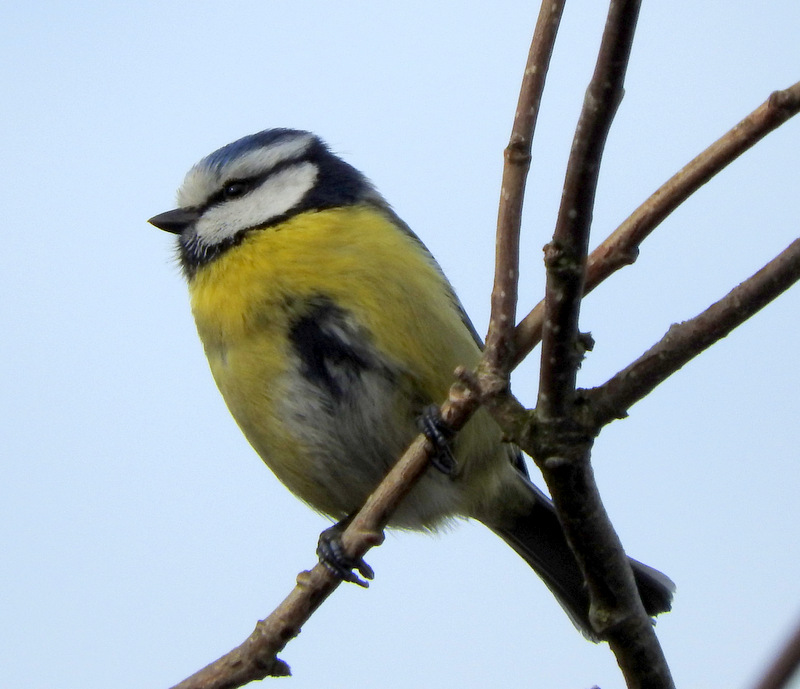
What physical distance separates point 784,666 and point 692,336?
0.92 metres

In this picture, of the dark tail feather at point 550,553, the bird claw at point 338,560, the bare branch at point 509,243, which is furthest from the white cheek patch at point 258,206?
the bare branch at point 509,243

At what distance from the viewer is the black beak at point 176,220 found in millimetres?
3566

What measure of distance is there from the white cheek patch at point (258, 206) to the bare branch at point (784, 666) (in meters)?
2.66

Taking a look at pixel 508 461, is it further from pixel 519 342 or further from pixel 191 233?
pixel 519 342

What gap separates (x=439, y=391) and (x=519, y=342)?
39.2 inches

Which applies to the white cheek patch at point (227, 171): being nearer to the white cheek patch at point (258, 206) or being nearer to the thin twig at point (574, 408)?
the white cheek patch at point (258, 206)

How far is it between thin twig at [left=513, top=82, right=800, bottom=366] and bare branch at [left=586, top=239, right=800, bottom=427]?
20 cm

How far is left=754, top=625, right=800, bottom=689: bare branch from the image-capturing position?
805 mm

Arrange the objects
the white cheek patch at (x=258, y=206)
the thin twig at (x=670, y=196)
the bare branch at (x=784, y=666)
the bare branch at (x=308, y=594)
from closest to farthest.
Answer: the bare branch at (x=784, y=666)
the thin twig at (x=670, y=196)
the bare branch at (x=308, y=594)
the white cheek patch at (x=258, y=206)

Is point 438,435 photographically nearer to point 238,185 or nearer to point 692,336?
point 692,336

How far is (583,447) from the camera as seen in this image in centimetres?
183

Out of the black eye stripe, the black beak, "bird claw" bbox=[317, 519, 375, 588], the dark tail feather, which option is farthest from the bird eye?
the dark tail feather

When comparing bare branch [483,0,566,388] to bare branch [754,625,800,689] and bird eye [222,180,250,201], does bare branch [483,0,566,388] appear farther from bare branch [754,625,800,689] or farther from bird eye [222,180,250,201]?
bird eye [222,180,250,201]

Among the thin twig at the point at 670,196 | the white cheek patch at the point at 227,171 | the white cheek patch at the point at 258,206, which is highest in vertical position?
the white cheek patch at the point at 227,171
